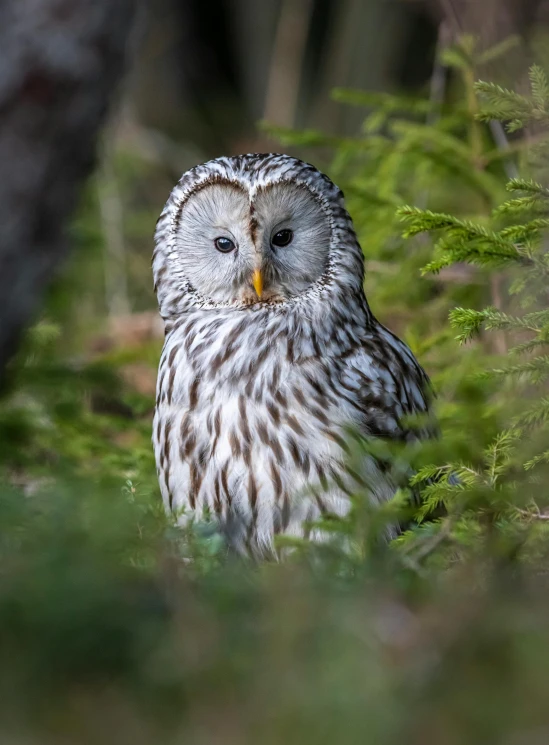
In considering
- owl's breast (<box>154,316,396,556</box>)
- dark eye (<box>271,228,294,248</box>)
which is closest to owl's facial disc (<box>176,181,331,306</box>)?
dark eye (<box>271,228,294,248</box>)

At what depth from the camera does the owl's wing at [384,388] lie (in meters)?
3.94

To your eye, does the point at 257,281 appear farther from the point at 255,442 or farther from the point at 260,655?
the point at 260,655

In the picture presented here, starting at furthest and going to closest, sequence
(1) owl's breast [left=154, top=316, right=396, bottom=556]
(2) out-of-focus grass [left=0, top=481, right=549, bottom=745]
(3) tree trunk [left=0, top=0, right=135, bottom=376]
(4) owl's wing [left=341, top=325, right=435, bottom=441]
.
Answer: (4) owl's wing [left=341, top=325, right=435, bottom=441]
(1) owl's breast [left=154, top=316, right=396, bottom=556]
(3) tree trunk [left=0, top=0, right=135, bottom=376]
(2) out-of-focus grass [left=0, top=481, right=549, bottom=745]

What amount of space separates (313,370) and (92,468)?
1.73 metres

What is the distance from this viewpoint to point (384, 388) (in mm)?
4012

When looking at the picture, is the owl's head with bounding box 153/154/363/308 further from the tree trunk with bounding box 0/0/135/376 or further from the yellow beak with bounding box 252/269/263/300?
the tree trunk with bounding box 0/0/135/376

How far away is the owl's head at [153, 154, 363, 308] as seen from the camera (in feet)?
13.2

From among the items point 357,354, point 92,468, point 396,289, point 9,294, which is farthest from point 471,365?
point 9,294

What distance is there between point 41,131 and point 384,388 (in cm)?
157

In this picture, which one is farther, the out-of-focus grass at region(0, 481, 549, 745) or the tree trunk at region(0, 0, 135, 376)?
the tree trunk at region(0, 0, 135, 376)

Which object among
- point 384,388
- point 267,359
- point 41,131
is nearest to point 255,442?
point 267,359

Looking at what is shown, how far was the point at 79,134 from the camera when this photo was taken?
3.32m

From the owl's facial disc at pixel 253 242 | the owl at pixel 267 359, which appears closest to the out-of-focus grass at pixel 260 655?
the owl at pixel 267 359

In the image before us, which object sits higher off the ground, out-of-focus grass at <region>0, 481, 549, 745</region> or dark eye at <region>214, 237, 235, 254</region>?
dark eye at <region>214, 237, 235, 254</region>
